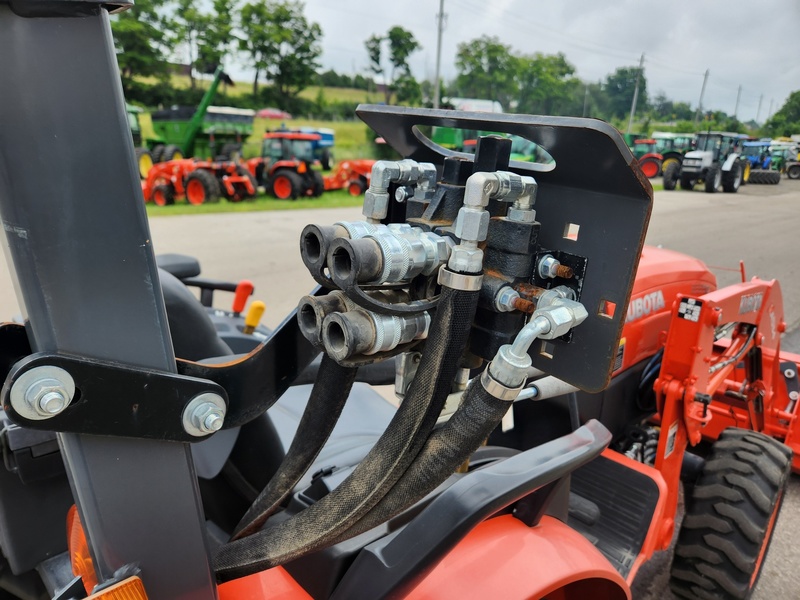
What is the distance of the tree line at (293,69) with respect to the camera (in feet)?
105

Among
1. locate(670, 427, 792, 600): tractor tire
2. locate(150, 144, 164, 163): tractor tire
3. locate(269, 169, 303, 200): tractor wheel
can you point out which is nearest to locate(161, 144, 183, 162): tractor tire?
locate(150, 144, 164, 163): tractor tire

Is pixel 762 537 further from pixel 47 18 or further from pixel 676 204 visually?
pixel 676 204

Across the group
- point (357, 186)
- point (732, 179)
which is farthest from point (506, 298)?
point (732, 179)

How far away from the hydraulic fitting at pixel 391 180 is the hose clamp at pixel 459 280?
180mm

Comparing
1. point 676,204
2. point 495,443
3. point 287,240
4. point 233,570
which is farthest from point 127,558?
point 676,204

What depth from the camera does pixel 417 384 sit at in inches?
35.0

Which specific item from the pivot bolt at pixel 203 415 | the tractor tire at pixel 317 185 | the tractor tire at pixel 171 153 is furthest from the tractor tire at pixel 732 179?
the pivot bolt at pixel 203 415

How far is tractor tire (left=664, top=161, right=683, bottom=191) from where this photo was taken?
21.2 metres

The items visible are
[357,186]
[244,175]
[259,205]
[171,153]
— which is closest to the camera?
[259,205]

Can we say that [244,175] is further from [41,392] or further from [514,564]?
[41,392]

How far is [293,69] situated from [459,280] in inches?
1767

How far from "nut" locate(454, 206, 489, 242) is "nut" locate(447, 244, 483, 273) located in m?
0.02

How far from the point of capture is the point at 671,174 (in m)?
→ 21.2

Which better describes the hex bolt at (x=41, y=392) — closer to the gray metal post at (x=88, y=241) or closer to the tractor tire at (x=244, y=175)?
the gray metal post at (x=88, y=241)
